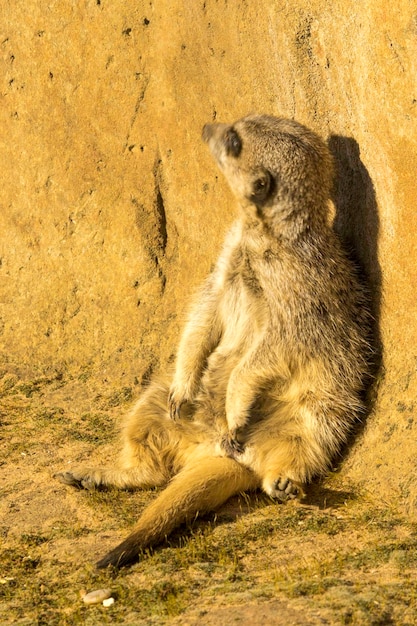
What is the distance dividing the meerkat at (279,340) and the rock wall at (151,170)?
0.15m

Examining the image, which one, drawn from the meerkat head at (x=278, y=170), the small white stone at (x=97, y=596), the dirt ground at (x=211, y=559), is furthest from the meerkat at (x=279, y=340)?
the small white stone at (x=97, y=596)

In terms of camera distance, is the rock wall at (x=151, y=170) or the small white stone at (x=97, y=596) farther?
the rock wall at (x=151, y=170)

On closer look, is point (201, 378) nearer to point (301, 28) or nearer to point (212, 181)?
point (212, 181)

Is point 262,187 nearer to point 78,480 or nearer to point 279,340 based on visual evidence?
point 279,340

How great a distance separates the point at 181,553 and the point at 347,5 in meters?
2.22

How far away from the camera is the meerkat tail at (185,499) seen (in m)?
3.18

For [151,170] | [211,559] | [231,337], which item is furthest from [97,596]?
[151,170]

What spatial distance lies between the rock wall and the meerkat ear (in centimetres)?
40

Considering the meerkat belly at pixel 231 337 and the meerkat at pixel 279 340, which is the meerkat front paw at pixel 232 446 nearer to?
the meerkat at pixel 279 340

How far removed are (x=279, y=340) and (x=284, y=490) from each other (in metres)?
0.64

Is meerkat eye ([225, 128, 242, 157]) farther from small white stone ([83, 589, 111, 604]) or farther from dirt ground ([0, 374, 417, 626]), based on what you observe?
small white stone ([83, 589, 111, 604])

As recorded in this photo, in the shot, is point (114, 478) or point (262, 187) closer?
point (262, 187)

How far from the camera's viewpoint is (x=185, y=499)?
340 centimetres

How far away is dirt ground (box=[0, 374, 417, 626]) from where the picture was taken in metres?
2.76
